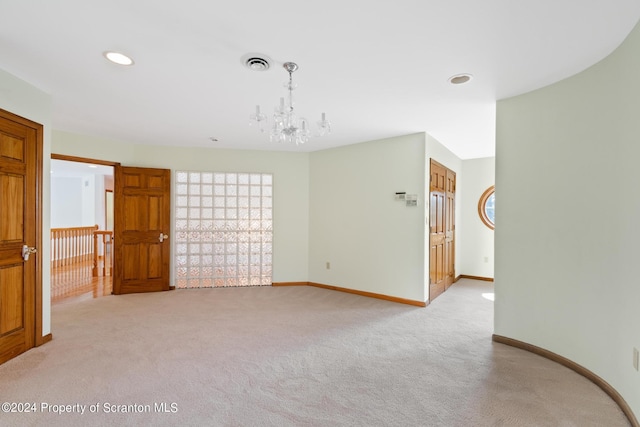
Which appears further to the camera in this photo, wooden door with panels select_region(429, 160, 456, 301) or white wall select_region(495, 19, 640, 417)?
wooden door with panels select_region(429, 160, 456, 301)

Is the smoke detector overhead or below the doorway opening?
overhead

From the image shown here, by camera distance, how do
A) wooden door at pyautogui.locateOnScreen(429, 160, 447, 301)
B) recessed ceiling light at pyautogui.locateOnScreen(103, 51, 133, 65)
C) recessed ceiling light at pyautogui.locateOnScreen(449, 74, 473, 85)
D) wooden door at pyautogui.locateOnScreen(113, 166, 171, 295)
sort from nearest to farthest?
recessed ceiling light at pyautogui.locateOnScreen(103, 51, 133, 65)
recessed ceiling light at pyautogui.locateOnScreen(449, 74, 473, 85)
wooden door at pyautogui.locateOnScreen(429, 160, 447, 301)
wooden door at pyautogui.locateOnScreen(113, 166, 171, 295)

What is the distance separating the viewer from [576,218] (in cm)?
246

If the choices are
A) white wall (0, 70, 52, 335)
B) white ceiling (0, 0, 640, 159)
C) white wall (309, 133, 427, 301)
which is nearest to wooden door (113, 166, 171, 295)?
white ceiling (0, 0, 640, 159)

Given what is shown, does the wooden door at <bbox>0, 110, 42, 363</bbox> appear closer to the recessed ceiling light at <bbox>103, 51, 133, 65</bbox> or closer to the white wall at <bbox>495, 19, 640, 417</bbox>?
the recessed ceiling light at <bbox>103, 51, 133, 65</bbox>

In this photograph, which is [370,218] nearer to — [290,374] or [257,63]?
[290,374]

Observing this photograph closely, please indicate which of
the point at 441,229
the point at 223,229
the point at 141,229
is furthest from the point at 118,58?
the point at 441,229

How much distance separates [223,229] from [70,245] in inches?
187

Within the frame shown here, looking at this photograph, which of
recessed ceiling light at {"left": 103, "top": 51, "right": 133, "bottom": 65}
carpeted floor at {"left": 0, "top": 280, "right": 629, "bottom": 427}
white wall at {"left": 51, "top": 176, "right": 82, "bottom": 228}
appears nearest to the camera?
carpeted floor at {"left": 0, "top": 280, "right": 629, "bottom": 427}

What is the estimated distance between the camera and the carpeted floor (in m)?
1.87

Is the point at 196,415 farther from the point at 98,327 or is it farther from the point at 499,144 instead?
the point at 499,144

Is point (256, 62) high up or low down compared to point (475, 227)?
up

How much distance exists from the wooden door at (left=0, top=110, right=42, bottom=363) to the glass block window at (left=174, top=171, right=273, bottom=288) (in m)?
2.32

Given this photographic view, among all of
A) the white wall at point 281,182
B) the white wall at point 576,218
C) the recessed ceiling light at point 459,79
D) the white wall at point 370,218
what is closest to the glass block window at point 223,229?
the white wall at point 281,182
